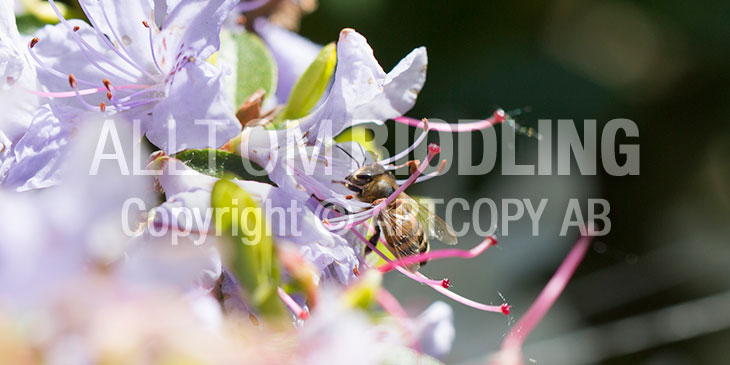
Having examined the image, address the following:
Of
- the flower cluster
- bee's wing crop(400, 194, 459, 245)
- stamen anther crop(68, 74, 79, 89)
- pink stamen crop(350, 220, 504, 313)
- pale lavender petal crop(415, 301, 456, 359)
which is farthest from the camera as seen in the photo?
bee's wing crop(400, 194, 459, 245)

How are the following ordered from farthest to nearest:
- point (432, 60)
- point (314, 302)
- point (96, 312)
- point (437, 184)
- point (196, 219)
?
point (432, 60), point (437, 184), point (196, 219), point (314, 302), point (96, 312)

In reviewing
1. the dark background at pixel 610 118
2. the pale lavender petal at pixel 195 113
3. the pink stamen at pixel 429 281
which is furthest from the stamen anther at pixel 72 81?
the dark background at pixel 610 118

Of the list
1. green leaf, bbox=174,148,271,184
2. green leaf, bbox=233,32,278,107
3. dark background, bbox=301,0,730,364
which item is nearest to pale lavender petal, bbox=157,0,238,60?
green leaf, bbox=174,148,271,184

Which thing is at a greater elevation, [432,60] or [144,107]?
[432,60]

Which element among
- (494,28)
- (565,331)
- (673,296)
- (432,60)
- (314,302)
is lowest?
(565,331)

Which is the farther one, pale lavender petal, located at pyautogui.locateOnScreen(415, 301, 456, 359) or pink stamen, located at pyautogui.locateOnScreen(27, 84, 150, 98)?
pink stamen, located at pyautogui.locateOnScreen(27, 84, 150, 98)

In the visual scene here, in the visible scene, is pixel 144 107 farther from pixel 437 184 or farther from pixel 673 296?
pixel 673 296

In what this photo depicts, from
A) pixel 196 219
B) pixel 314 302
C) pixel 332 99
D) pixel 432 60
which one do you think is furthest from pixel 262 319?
pixel 432 60

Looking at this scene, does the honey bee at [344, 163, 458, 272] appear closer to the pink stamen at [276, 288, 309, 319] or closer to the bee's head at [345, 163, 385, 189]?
the bee's head at [345, 163, 385, 189]
